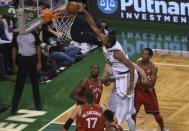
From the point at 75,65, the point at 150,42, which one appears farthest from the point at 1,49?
the point at 150,42


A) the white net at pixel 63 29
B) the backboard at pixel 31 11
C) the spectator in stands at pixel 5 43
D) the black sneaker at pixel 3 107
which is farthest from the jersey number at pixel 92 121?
the spectator in stands at pixel 5 43

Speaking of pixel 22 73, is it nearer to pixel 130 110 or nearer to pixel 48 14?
pixel 48 14

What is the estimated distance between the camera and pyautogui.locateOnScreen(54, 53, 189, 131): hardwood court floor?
12.5m

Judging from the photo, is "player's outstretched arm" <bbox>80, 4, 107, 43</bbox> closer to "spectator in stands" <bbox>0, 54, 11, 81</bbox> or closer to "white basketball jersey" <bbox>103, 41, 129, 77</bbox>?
"white basketball jersey" <bbox>103, 41, 129, 77</bbox>

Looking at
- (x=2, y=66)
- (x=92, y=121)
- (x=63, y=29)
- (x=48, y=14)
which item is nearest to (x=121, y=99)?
(x=92, y=121)

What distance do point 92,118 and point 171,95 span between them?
5228 mm

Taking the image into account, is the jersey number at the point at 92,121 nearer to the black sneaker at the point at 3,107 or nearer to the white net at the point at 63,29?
the black sneaker at the point at 3,107

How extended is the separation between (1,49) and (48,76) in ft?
4.39

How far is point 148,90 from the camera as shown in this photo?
455 inches

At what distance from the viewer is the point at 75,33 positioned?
17.7m

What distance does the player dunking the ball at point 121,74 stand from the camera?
34.6 feet

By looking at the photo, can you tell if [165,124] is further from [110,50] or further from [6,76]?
[6,76]

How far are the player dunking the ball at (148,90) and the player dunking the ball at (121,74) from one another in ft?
1.71

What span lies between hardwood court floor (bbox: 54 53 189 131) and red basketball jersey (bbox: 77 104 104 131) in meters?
3.14
